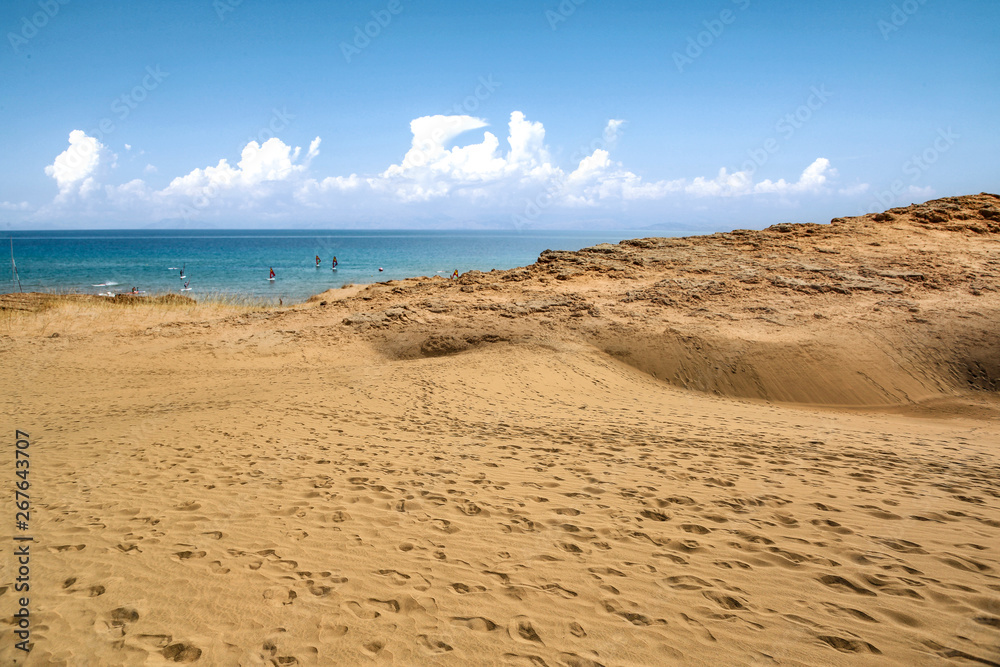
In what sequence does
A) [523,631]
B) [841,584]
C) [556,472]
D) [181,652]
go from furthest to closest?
[556,472] → [841,584] → [523,631] → [181,652]

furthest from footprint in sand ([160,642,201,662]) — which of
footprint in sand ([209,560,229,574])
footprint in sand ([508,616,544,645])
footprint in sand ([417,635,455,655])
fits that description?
footprint in sand ([508,616,544,645])

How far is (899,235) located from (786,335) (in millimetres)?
6858

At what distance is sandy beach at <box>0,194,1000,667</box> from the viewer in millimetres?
3424

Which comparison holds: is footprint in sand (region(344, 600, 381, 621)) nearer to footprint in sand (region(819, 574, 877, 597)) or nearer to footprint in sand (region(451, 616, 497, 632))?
footprint in sand (region(451, 616, 497, 632))

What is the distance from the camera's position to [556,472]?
6402 mm

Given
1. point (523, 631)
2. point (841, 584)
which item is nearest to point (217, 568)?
point (523, 631)

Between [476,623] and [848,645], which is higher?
[848,645]

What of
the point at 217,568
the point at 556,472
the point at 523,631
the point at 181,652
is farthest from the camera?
the point at 556,472

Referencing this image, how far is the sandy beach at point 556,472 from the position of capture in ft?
11.2

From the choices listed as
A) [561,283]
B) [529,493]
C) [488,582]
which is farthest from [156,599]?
[561,283]

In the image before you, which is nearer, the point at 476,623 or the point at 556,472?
the point at 476,623

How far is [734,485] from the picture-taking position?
5.84 metres

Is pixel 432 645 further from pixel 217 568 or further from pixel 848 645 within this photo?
pixel 848 645

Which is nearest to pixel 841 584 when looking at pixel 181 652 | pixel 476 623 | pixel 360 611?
pixel 476 623
